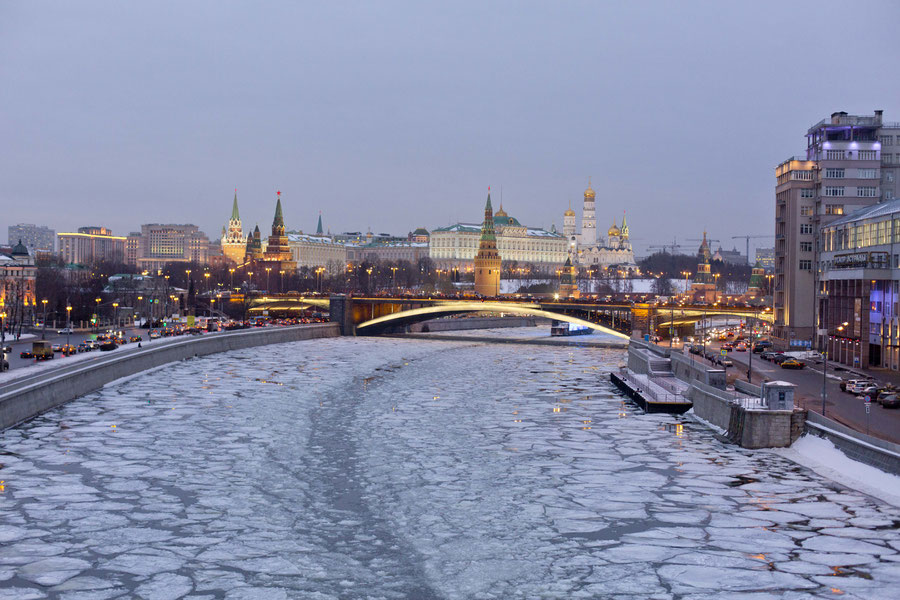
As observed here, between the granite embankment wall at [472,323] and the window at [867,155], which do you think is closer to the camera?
the window at [867,155]

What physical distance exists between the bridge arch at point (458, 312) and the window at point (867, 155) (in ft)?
61.4

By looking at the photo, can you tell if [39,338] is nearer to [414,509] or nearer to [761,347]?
[761,347]

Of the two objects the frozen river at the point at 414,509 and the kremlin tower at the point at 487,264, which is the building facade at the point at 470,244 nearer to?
the kremlin tower at the point at 487,264

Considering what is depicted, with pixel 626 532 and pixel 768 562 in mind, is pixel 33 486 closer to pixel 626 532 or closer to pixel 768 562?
pixel 626 532

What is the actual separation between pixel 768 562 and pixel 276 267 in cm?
14523

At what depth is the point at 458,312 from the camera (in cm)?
7031

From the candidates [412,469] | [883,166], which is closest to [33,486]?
[412,469]

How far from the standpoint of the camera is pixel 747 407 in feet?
81.0

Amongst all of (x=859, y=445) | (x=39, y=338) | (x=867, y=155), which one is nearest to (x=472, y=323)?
(x=39, y=338)

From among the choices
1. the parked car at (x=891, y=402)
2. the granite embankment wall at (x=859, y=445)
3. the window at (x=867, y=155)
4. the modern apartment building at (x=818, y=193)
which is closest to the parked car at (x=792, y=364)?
the parked car at (x=891, y=402)

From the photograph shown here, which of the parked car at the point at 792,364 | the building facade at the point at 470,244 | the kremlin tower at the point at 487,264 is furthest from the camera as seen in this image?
the building facade at the point at 470,244

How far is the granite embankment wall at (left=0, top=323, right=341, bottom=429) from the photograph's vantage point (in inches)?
1033

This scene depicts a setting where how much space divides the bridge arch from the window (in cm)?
1871

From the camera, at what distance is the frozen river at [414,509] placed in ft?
43.8
